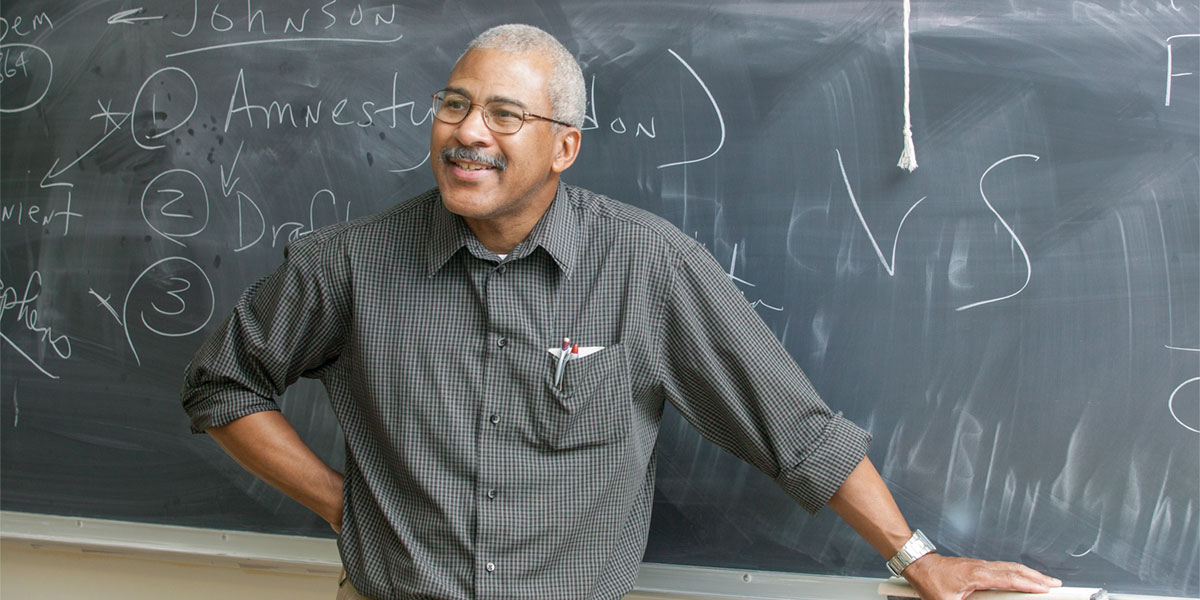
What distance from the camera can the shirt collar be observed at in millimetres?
1521

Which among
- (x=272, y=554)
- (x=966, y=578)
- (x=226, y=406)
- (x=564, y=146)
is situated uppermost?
(x=564, y=146)

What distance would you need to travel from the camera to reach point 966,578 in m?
1.40

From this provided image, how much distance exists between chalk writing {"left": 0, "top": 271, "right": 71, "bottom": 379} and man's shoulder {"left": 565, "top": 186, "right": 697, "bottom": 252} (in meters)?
1.32

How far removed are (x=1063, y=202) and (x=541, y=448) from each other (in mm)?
956

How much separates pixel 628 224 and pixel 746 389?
321 millimetres

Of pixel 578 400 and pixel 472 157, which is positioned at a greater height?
pixel 472 157

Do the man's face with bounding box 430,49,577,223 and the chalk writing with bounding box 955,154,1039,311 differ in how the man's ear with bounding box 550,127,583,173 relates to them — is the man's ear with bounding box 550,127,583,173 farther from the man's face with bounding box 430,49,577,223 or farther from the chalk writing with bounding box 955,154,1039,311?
the chalk writing with bounding box 955,154,1039,311

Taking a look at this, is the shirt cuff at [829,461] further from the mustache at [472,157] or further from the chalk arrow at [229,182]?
the chalk arrow at [229,182]

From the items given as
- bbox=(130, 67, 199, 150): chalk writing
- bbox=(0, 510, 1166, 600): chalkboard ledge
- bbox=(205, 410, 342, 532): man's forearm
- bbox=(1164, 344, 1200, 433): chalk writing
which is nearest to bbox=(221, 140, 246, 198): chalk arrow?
bbox=(130, 67, 199, 150): chalk writing

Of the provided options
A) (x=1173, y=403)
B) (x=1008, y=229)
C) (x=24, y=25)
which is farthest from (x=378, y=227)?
(x=1173, y=403)

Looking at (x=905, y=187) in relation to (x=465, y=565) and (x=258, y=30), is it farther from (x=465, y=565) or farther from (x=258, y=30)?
(x=258, y=30)

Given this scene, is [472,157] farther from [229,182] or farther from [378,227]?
[229,182]

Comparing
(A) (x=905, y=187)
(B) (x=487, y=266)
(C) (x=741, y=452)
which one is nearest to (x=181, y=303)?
(B) (x=487, y=266)

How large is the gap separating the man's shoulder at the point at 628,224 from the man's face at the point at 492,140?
137 mm
